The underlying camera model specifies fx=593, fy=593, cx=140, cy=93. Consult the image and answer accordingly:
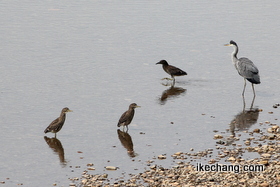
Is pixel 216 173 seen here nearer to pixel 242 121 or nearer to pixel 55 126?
pixel 242 121

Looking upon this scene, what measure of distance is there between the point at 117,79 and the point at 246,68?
17.8 feet

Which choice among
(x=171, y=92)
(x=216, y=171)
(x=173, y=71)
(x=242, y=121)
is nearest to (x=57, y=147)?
(x=216, y=171)

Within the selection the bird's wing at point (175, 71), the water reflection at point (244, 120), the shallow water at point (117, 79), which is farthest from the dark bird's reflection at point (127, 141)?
the bird's wing at point (175, 71)

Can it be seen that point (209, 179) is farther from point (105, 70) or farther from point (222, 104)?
point (105, 70)

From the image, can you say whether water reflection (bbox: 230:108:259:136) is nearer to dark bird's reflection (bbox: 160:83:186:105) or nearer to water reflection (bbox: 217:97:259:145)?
water reflection (bbox: 217:97:259:145)

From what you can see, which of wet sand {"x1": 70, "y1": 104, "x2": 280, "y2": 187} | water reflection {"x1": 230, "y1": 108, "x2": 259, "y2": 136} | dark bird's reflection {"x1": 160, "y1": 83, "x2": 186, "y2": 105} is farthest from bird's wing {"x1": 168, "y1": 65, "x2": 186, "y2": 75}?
wet sand {"x1": 70, "y1": 104, "x2": 280, "y2": 187}

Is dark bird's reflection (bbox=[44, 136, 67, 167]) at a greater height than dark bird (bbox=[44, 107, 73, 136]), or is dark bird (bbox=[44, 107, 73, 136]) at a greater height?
dark bird (bbox=[44, 107, 73, 136])

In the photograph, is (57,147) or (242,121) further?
(242,121)

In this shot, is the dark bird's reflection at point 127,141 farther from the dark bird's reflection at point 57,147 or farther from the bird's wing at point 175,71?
the bird's wing at point 175,71

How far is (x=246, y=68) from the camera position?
22766 millimetres

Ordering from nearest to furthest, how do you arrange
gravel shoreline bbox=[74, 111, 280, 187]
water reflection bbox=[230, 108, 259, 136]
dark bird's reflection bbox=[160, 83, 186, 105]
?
gravel shoreline bbox=[74, 111, 280, 187]
water reflection bbox=[230, 108, 259, 136]
dark bird's reflection bbox=[160, 83, 186, 105]

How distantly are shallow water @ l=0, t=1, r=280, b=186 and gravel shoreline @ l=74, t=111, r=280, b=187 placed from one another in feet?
1.88

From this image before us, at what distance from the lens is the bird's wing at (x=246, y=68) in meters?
22.6

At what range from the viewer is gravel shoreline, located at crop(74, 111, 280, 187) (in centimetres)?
1373
